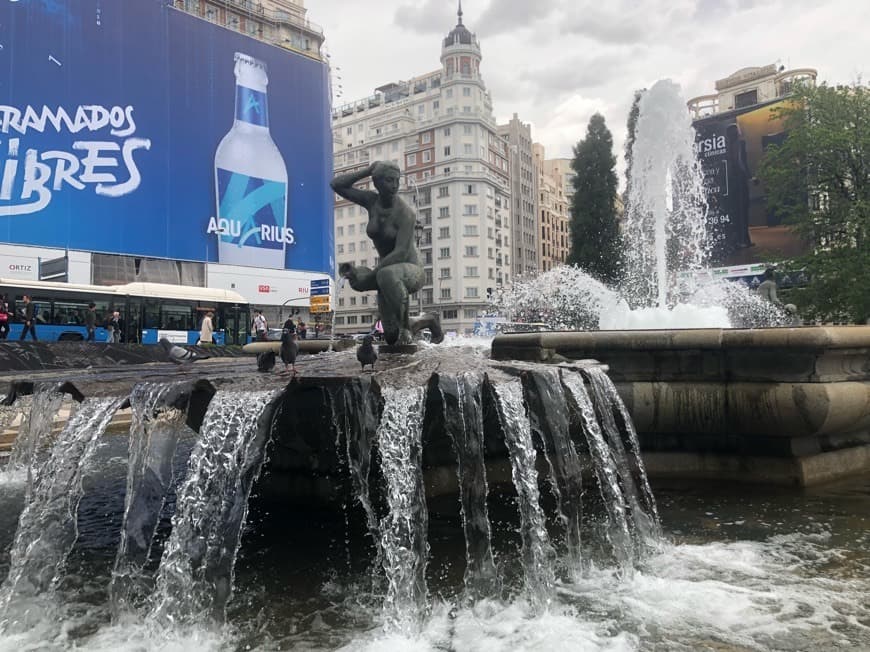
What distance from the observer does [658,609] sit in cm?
378

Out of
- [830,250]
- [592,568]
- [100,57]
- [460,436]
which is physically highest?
[100,57]

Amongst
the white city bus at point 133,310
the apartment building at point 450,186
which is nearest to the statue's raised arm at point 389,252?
the white city bus at point 133,310

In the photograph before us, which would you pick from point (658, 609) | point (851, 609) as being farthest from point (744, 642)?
point (851, 609)

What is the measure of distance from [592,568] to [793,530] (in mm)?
1750

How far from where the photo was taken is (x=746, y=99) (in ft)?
165

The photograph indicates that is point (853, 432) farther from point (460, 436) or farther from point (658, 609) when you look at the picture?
point (460, 436)

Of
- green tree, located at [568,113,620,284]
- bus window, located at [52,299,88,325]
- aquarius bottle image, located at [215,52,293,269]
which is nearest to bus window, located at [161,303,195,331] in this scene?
bus window, located at [52,299,88,325]

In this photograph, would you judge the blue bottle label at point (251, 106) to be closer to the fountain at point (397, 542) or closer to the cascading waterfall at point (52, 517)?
the fountain at point (397, 542)

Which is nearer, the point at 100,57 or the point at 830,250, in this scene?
the point at 830,250

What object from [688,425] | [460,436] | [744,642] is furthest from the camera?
[688,425]

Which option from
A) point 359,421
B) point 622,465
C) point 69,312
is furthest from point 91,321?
point 622,465

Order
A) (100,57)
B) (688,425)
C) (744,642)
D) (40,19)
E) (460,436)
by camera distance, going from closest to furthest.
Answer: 1. (744,642)
2. (460,436)
3. (688,425)
4. (40,19)
5. (100,57)

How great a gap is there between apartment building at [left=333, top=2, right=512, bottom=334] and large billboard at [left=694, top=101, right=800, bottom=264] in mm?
36663

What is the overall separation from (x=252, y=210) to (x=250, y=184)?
164 cm
